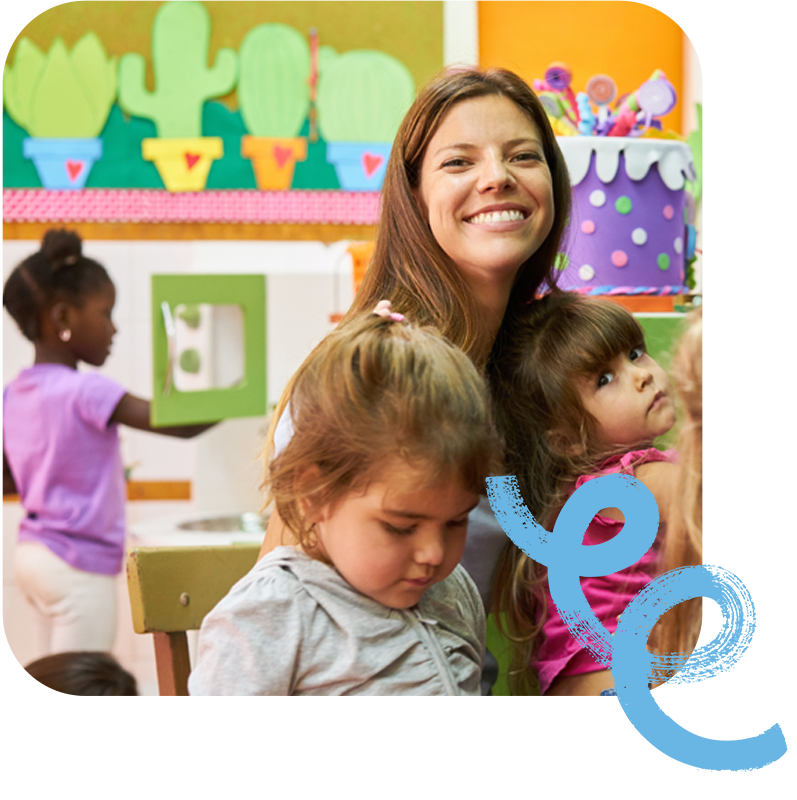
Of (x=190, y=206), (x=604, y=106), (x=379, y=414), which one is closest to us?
(x=379, y=414)

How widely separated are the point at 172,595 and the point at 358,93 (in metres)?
0.54

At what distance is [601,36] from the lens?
2.53ft

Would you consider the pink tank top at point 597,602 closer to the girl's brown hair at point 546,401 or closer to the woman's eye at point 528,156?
Answer: the girl's brown hair at point 546,401

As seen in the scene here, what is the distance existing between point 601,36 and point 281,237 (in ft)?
1.24

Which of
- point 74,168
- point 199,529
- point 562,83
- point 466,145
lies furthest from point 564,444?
point 74,168

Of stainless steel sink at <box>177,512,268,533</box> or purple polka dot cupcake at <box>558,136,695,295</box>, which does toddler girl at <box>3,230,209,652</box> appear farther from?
→ purple polka dot cupcake at <box>558,136,695,295</box>

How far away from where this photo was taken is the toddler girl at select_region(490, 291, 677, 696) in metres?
0.60

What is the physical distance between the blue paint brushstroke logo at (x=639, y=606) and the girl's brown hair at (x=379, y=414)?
81mm

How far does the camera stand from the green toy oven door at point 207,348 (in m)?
0.77

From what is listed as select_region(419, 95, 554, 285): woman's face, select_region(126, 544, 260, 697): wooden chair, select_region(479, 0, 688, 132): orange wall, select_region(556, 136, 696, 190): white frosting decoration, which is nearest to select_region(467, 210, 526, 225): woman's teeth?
select_region(419, 95, 554, 285): woman's face

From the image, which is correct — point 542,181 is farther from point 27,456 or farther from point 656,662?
point 27,456

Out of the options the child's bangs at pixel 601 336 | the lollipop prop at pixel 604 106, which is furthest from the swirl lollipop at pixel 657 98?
the child's bangs at pixel 601 336

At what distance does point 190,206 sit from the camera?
2.75 feet

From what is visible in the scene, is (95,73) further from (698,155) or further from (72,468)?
(698,155)
